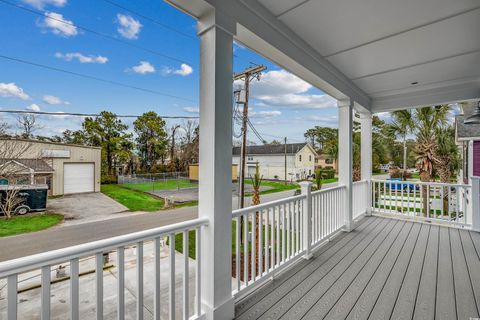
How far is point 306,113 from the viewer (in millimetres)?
5727

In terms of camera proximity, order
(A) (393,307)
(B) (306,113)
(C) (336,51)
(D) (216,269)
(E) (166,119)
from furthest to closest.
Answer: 1. (B) (306,113)
2. (C) (336,51)
3. (A) (393,307)
4. (E) (166,119)
5. (D) (216,269)

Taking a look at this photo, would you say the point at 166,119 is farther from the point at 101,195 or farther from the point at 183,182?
the point at 101,195

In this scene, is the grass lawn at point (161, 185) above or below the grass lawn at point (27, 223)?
above

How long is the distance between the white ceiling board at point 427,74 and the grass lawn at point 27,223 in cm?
444

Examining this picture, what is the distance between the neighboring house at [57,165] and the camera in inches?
50.6

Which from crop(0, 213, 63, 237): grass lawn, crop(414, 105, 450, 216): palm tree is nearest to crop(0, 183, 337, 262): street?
crop(0, 213, 63, 237): grass lawn

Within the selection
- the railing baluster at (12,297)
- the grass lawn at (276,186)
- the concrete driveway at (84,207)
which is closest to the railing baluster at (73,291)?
the railing baluster at (12,297)

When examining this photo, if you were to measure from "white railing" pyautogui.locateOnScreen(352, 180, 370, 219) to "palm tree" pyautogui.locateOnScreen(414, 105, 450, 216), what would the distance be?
12.9 ft

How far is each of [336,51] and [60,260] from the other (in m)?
3.32

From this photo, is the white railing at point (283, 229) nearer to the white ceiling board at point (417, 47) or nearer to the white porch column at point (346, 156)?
the white porch column at point (346, 156)

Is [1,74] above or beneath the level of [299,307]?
above

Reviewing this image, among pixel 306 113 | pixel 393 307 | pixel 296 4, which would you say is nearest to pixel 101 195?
pixel 296 4

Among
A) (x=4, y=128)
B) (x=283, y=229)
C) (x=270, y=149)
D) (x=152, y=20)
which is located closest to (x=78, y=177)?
(x=4, y=128)

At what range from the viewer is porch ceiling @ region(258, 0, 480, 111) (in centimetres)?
212
